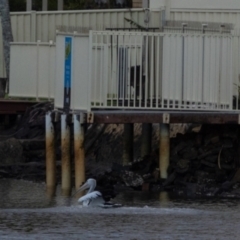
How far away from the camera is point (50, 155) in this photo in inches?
879

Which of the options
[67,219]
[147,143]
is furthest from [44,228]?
[147,143]

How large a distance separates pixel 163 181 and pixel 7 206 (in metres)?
3.41

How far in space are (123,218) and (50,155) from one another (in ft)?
14.8

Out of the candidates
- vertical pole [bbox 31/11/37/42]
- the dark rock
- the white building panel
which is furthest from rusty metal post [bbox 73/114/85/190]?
vertical pole [bbox 31/11/37/42]

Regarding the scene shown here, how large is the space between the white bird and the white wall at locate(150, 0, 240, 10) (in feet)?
20.2

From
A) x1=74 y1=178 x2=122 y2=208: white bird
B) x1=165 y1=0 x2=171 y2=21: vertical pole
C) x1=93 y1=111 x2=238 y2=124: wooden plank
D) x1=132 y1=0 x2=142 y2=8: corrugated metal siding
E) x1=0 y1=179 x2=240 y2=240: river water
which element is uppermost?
x1=132 y1=0 x2=142 y2=8: corrugated metal siding

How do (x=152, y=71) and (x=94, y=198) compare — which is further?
(x=152, y=71)

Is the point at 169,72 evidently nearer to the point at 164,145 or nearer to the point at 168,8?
the point at 164,145

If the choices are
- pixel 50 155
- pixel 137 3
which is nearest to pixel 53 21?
pixel 137 3

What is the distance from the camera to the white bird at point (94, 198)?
18.9m

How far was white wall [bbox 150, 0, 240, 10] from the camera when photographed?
2439cm

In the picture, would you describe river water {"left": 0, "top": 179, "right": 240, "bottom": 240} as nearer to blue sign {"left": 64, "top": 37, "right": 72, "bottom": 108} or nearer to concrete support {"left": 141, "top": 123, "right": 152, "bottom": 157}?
blue sign {"left": 64, "top": 37, "right": 72, "bottom": 108}

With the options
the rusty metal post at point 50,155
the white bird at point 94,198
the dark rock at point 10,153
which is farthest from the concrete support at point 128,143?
the white bird at point 94,198

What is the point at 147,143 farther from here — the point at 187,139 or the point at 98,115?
the point at 98,115
